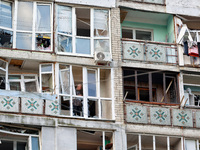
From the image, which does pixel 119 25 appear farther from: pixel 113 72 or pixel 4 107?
pixel 4 107

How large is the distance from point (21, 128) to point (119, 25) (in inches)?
260

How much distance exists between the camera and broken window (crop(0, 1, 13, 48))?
28.7 m

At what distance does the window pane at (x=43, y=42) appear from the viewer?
29094 millimetres

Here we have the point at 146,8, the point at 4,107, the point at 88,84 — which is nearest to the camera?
the point at 4,107

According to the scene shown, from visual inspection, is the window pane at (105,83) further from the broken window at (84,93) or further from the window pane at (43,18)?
the window pane at (43,18)

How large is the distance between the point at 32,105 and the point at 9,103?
0.94 m

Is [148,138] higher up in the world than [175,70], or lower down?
lower down

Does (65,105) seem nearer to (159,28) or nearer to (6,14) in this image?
(6,14)

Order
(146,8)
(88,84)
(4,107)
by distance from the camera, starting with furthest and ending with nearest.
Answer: (146,8), (88,84), (4,107)

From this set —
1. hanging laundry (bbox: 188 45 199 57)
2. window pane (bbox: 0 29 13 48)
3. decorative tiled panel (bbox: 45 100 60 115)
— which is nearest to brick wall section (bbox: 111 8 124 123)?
decorative tiled panel (bbox: 45 100 60 115)

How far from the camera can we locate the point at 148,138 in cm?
2938

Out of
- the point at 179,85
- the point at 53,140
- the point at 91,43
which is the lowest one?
the point at 53,140

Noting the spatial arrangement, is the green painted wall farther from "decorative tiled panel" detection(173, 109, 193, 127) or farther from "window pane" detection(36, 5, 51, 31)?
"window pane" detection(36, 5, 51, 31)

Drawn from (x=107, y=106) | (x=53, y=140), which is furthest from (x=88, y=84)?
(x=53, y=140)
